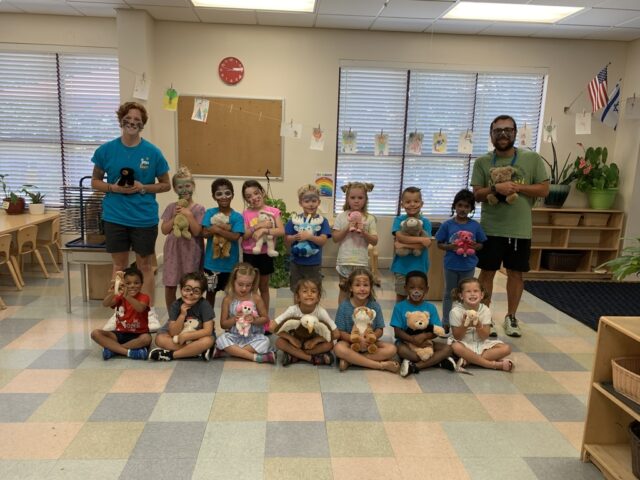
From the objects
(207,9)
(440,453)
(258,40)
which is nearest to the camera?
(440,453)

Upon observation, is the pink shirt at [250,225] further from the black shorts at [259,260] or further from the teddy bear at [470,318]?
the teddy bear at [470,318]

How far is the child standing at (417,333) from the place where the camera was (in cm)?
288

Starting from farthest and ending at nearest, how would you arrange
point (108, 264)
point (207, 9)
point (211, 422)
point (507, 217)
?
point (207, 9), point (108, 264), point (507, 217), point (211, 422)

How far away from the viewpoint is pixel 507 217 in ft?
11.0

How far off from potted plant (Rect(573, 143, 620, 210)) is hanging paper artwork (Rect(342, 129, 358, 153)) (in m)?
2.51

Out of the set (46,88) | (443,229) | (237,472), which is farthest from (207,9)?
(237,472)

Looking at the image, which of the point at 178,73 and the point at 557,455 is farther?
the point at 178,73

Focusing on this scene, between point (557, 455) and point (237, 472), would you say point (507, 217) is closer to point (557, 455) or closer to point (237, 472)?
point (557, 455)

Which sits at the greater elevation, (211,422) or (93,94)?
(93,94)

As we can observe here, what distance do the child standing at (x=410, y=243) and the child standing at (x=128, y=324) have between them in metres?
1.73

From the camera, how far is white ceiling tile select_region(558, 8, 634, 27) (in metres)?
4.23

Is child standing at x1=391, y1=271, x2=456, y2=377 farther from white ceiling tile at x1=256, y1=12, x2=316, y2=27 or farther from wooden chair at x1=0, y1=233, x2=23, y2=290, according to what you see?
wooden chair at x1=0, y1=233, x2=23, y2=290

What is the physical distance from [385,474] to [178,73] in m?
4.54

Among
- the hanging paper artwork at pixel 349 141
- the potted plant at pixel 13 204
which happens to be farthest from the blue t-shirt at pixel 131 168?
the potted plant at pixel 13 204
